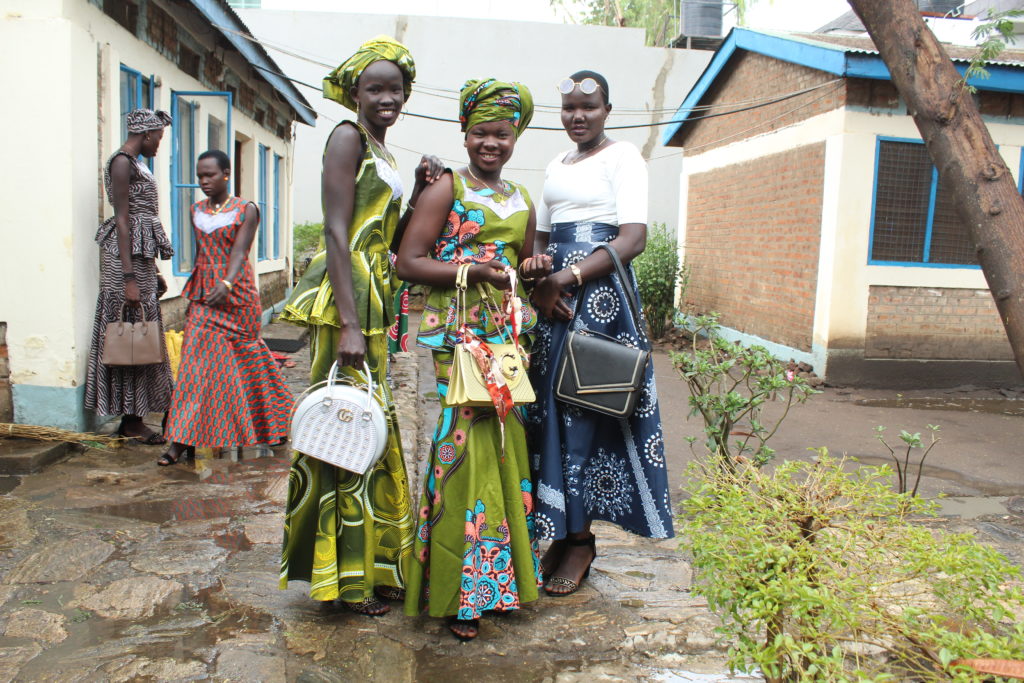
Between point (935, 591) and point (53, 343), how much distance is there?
15.1 ft

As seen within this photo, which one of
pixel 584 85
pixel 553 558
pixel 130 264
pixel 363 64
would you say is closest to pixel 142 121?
pixel 130 264

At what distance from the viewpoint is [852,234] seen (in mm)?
8336

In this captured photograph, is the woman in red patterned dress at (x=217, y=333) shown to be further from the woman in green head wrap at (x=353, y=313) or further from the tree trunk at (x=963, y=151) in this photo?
the tree trunk at (x=963, y=151)

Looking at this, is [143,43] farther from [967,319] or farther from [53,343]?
[967,319]

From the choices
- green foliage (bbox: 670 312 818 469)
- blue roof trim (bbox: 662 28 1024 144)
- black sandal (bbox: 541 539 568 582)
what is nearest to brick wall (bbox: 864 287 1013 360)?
blue roof trim (bbox: 662 28 1024 144)

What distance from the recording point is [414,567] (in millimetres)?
2582

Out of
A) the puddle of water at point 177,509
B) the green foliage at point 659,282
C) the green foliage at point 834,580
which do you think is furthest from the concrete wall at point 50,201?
the green foliage at point 659,282

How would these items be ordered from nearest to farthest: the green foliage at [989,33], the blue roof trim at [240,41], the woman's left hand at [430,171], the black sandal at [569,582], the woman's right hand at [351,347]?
1. the woman's right hand at [351,347]
2. the woman's left hand at [430,171]
3. the black sandal at [569,582]
4. the green foliage at [989,33]
5. the blue roof trim at [240,41]

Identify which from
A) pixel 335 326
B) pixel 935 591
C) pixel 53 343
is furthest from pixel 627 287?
pixel 53 343

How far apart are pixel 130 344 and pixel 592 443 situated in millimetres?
2971

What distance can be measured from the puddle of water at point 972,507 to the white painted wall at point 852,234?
12.5 feet

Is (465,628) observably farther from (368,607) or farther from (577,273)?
(577,273)

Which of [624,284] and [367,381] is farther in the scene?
[624,284]

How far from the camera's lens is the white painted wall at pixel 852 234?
324 inches
